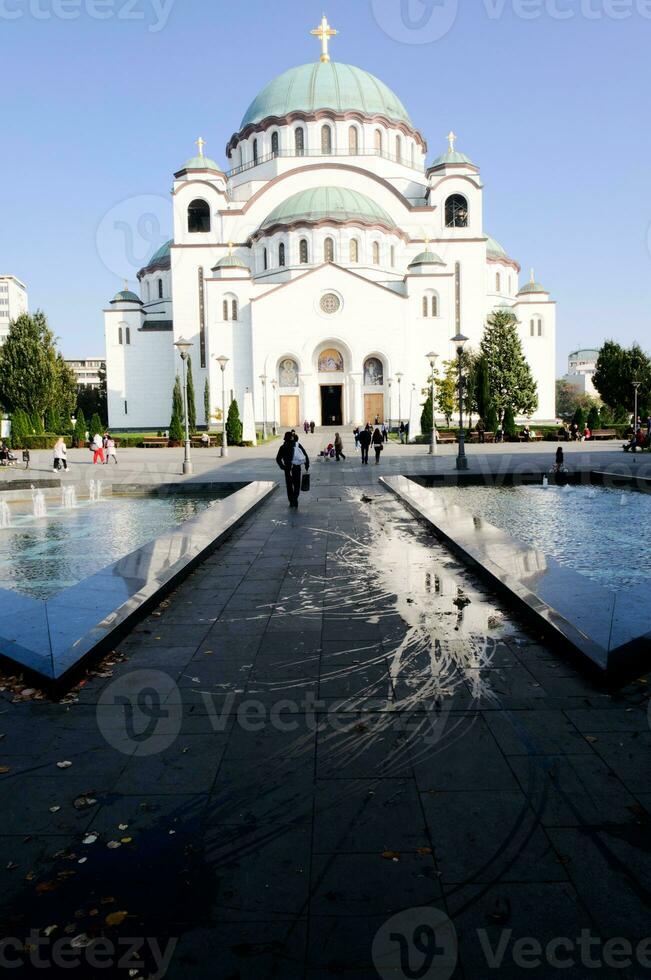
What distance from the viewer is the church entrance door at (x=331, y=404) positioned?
47.2 metres

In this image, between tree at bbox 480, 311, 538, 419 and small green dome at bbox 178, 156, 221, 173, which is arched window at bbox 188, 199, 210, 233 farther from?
tree at bbox 480, 311, 538, 419

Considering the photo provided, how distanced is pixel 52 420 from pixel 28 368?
12.3ft

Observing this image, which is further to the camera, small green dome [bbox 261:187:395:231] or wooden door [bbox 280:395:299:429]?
small green dome [bbox 261:187:395:231]

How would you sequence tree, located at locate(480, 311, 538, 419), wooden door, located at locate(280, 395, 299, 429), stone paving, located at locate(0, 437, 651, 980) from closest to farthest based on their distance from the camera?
stone paving, located at locate(0, 437, 651, 980), tree, located at locate(480, 311, 538, 419), wooden door, located at locate(280, 395, 299, 429)

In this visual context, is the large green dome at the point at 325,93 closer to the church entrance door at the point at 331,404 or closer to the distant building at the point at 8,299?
the church entrance door at the point at 331,404

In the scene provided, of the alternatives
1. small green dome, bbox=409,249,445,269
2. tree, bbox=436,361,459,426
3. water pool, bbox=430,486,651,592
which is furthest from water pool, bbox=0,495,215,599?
small green dome, bbox=409,249,445,269

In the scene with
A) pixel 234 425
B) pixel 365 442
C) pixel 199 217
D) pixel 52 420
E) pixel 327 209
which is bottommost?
pixel 365 442

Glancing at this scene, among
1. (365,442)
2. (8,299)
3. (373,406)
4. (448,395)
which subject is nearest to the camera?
(365,442)

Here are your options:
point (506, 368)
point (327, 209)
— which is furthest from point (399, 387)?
point (327, 209)

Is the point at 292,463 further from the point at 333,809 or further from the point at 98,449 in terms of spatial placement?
the point at 98,449

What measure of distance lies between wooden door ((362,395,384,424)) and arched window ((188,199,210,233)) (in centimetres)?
1816

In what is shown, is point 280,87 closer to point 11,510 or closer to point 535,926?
point 11,510

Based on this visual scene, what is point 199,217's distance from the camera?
52.8 meters

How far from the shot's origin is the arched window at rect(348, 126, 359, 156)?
5141 cm
